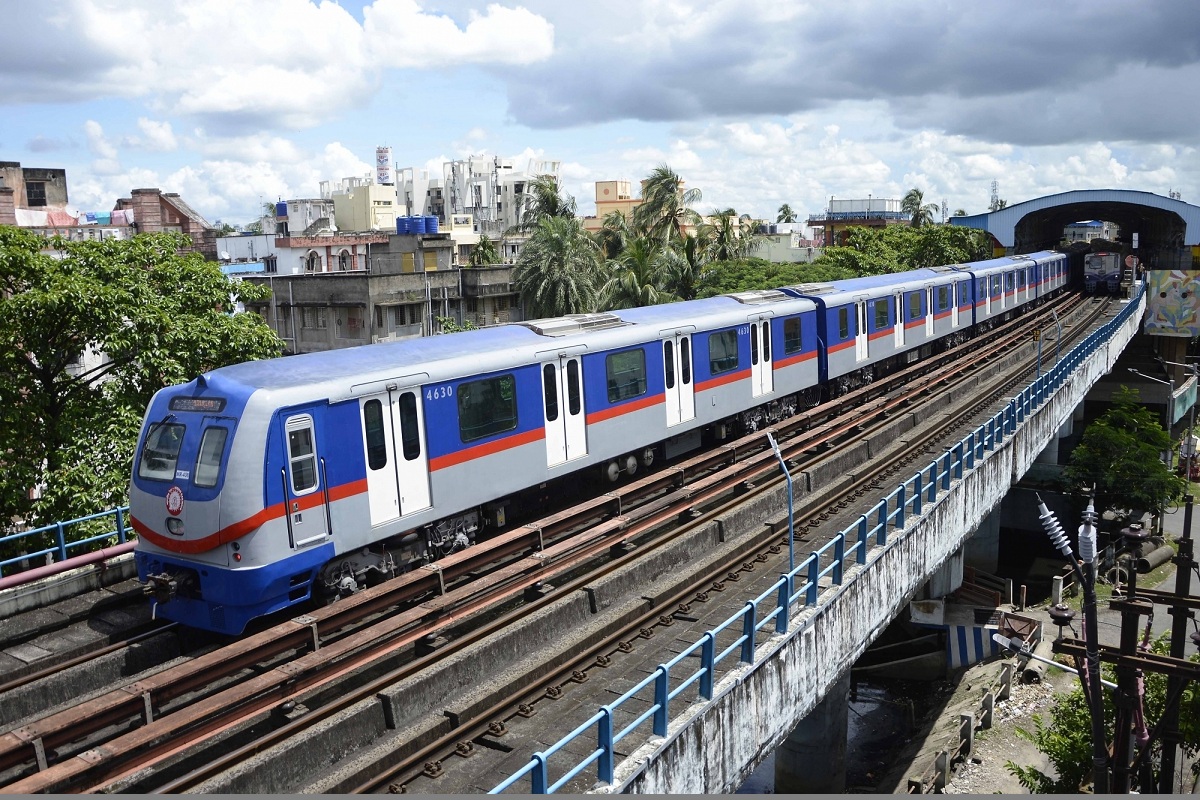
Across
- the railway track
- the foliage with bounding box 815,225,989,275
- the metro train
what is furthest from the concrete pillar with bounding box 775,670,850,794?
the foliage with bounding box 815,225,989,275

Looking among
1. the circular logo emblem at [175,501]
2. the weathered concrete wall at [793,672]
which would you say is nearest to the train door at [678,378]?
the weathered concrete wall at [793,672]

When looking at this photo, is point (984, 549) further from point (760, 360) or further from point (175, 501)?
point (175, 501)

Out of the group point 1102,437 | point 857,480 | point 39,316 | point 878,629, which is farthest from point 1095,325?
point 39,316

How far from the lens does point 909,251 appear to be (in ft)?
198

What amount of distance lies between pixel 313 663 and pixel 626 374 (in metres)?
7.26

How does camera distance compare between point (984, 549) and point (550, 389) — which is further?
point (984, 549)

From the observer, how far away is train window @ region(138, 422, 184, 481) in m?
10.2

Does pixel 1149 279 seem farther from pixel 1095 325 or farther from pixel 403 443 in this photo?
pixel 403 443

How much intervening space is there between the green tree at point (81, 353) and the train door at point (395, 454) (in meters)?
4.15

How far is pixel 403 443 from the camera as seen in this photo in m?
11.2

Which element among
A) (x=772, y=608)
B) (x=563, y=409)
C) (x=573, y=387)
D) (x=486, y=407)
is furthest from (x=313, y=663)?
(x=573, y=387)

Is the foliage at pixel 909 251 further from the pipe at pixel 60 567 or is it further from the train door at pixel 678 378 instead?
the pipe at pixel 60 567

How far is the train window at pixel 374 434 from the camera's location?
10789 mm

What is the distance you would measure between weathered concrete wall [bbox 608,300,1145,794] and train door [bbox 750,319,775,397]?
162 inches
